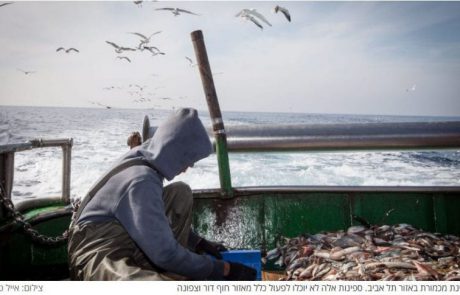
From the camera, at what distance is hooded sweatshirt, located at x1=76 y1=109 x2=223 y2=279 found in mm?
1629

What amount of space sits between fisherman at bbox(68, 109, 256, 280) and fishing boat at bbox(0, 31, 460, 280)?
3.04 ft

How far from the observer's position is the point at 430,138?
2561 mm

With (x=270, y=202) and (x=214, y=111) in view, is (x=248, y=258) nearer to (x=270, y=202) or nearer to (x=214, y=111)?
(x=270, y=202)

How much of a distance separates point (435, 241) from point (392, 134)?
1043 mm

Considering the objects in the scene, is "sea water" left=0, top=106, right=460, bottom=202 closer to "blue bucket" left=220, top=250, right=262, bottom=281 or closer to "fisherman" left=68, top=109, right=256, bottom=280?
"blue bucket" left=220, top=250, right=262, bottom=281

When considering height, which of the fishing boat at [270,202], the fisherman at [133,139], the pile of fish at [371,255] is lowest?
the pile of fish at [371,255]

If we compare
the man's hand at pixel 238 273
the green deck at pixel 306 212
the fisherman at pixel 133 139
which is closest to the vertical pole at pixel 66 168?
the green deck at pixel 306 212

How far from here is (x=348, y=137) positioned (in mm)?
2678

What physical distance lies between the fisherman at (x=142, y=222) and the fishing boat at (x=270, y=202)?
0.93m

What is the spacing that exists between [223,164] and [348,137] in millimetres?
1110

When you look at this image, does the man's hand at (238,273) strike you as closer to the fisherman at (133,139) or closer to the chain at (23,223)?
the chain at (23,223)

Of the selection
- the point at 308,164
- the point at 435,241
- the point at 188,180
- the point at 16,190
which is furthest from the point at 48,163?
the point at 435,241

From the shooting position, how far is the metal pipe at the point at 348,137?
2.57 metres

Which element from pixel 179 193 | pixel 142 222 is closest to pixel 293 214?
pixel 179 193
